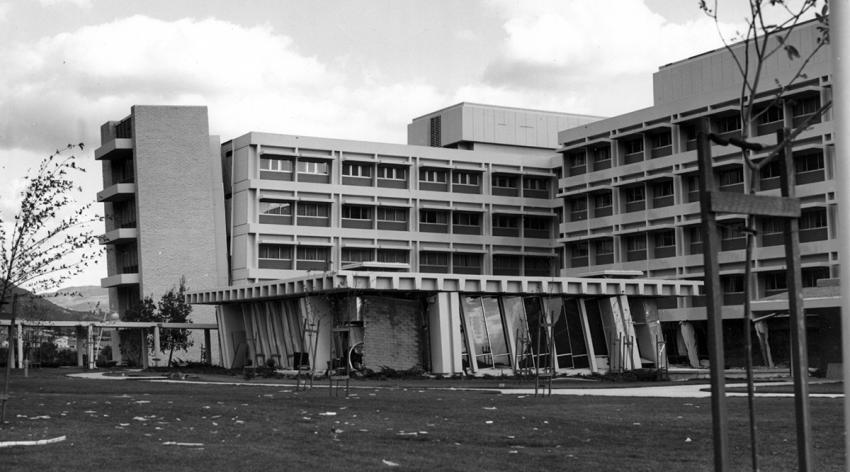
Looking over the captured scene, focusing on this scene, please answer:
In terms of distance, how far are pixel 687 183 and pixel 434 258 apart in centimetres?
2173

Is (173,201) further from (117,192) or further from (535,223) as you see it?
(535,223)

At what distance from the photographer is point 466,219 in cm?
9319

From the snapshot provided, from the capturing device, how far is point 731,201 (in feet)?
23.4

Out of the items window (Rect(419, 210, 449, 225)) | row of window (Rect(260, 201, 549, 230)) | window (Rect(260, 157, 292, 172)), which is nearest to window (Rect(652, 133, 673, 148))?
row of window (Rect(260, 201, 549, 230))

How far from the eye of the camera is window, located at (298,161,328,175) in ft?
284

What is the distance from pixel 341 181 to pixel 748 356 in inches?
3177

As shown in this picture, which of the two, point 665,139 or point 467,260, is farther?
point 467,260

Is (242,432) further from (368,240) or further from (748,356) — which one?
(368,240)

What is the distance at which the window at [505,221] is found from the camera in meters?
94.3

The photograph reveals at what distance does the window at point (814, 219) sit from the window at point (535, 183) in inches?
1068

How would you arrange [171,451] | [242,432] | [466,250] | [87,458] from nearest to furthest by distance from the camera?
[87,458] → [171,451] → [242,432] → [466,250]

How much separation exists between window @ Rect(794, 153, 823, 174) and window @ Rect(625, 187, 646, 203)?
1320 centimetres

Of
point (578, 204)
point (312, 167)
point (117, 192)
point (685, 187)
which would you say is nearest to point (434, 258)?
point (578, 204)

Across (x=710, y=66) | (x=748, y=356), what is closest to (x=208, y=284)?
(x=710, y=66)
